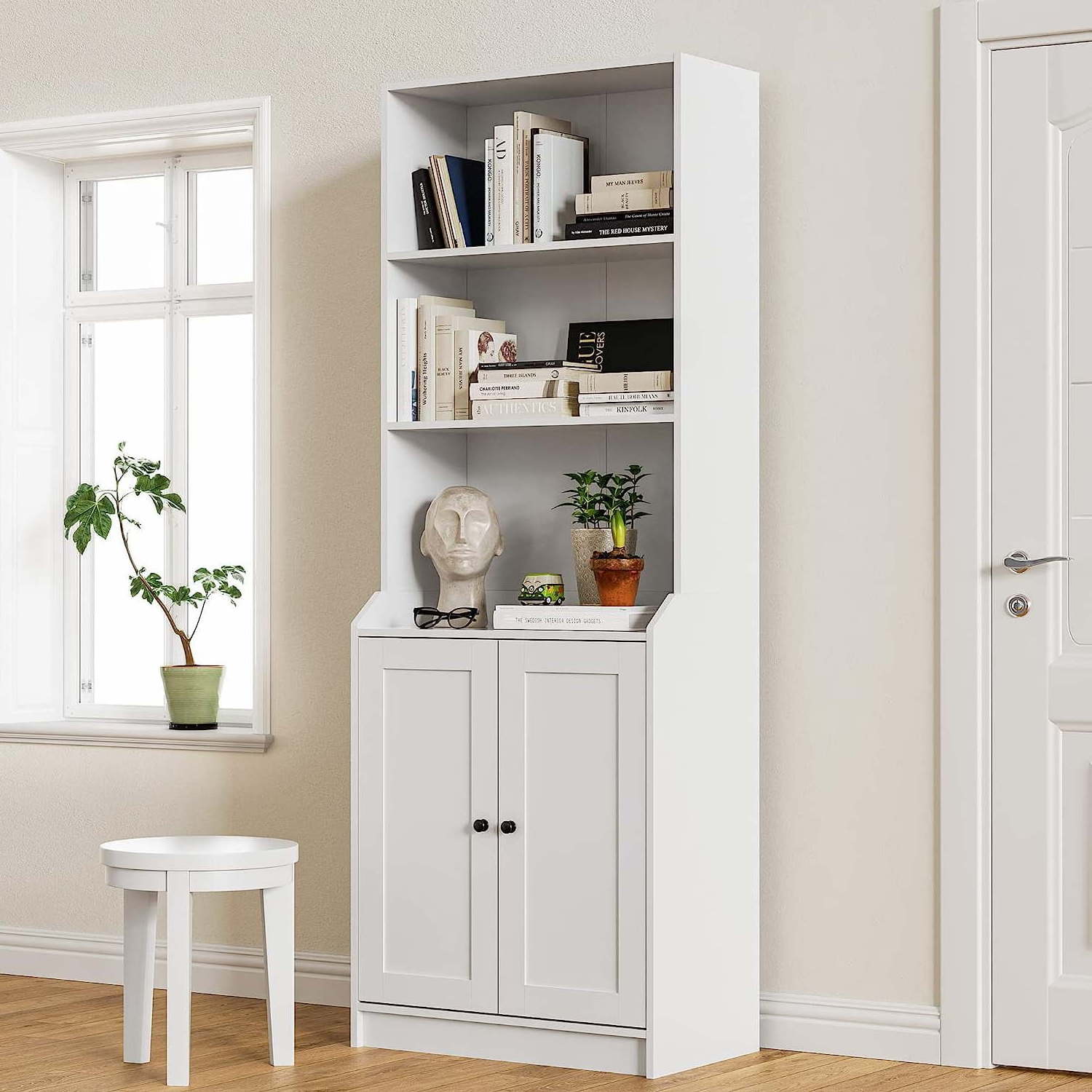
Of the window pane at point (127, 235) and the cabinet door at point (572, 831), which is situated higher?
the window pane at point (127, 235)

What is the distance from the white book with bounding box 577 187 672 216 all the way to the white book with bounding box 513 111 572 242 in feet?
0.38

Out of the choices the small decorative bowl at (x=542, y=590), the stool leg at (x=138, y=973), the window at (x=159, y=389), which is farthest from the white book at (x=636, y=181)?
the stool leg at (x=138, y=973)

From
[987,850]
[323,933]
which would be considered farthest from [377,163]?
[987,850]

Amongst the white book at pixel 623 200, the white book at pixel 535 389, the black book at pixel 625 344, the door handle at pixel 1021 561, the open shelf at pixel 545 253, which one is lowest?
the door handle at pixel 1021 561

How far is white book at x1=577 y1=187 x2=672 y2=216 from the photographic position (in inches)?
129

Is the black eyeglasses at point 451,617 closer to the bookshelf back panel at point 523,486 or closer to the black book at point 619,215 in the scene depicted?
the bookshelf back panel at point 523,486

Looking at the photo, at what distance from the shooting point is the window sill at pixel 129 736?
392 centimetres

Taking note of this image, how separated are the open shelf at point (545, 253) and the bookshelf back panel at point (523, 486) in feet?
1.25

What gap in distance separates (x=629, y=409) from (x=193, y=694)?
1.46 m

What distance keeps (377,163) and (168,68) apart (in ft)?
2.18

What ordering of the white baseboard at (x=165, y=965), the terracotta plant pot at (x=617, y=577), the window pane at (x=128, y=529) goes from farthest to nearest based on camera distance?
the window pane at (x=128, y=529) < the white baseboard at (x=165, y=965) < the terracotta plant pot at (x=617, y=577)

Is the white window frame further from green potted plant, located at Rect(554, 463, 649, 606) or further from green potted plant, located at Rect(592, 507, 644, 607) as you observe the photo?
green potted plant, located at Rect(592, 507, 644, 607)

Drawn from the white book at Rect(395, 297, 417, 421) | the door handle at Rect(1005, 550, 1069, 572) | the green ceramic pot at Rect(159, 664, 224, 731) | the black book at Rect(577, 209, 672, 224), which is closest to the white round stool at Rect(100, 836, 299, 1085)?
the green ceramic pot at Rect(159, 664, 224, 731)

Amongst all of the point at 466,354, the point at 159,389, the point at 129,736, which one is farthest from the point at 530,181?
the point at 129,736
